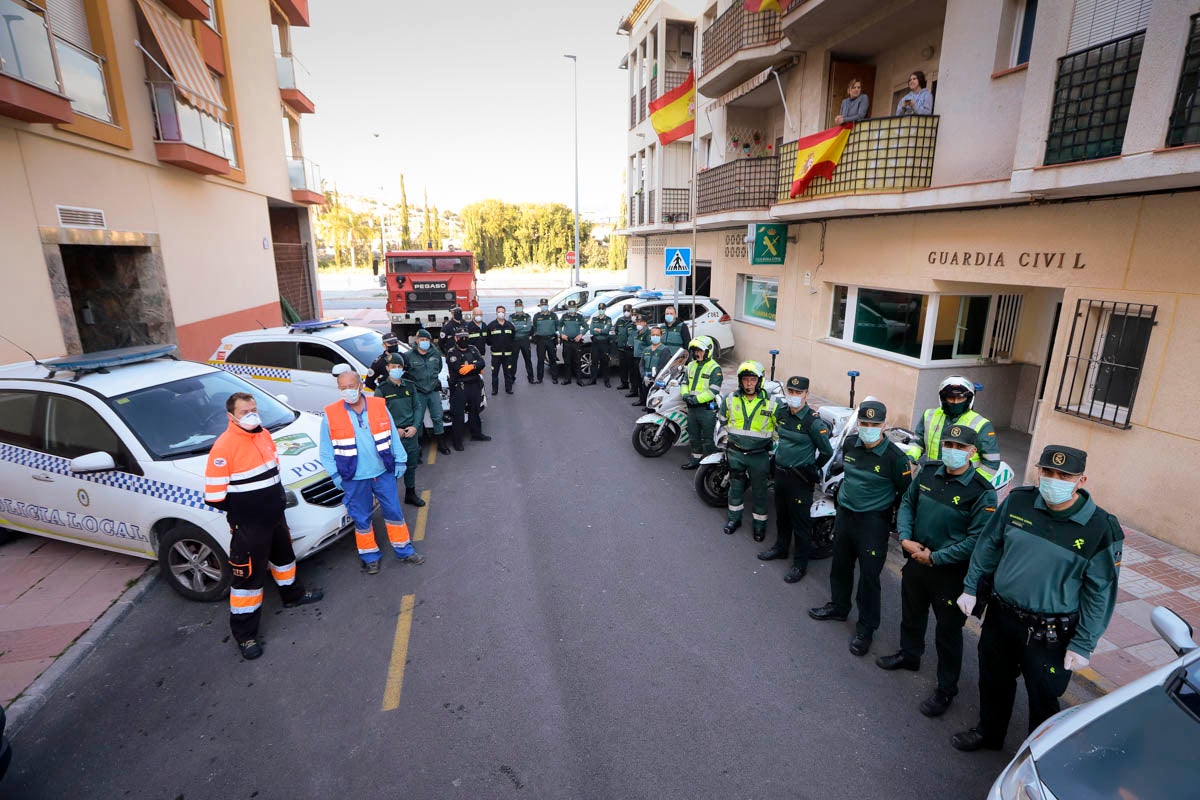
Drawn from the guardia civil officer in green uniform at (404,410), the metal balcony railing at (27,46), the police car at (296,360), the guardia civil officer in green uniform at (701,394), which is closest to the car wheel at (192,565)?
the guardia civil officer in green uniform at (404,410)

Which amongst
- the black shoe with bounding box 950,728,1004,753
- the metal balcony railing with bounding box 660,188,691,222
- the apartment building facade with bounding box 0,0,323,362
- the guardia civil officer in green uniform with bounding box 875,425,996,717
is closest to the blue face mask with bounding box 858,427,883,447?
the guardia civil officer in green uniform with bounding box 875,425,996,717

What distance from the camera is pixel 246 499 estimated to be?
4348mm

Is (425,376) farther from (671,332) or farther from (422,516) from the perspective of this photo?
(671,332)

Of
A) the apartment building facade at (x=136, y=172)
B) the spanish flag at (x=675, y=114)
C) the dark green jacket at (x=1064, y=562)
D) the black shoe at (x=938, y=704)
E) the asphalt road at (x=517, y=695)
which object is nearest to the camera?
the dark green jacket at (x=1064, y=562)

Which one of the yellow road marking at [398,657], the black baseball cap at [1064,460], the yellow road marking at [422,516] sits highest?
the black baseball cap at [1064,460]

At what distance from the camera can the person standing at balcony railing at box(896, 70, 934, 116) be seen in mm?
8414

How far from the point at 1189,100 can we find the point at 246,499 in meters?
8.25

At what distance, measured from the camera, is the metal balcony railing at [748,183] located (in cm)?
1259

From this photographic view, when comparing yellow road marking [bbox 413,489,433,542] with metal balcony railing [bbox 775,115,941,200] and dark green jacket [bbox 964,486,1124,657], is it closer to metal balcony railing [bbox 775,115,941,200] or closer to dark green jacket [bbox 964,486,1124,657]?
dark green jacket [bbox 964,486,1124,657]

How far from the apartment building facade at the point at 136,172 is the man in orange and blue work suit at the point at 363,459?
539 centimetres

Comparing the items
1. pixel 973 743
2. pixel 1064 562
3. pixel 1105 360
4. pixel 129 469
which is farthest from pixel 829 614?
pixel 129 469

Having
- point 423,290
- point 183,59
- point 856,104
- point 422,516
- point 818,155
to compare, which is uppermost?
point 183,59

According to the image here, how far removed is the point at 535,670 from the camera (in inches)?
167

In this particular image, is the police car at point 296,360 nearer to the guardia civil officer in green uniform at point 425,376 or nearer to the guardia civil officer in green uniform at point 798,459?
the guardia civil officer in green uniform at point 425,376
